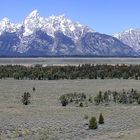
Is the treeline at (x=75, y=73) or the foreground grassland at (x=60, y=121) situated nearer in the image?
the foreground grassland at (x=60, y=121)

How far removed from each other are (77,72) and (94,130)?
64.4m

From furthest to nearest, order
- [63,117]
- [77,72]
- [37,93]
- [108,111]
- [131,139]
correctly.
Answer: [77,72] → [37,93] → [108,111] → [63,117] → [131,139]

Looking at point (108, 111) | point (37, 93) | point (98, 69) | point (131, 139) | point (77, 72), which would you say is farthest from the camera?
point (98, 69)

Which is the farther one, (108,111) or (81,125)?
(108,111)

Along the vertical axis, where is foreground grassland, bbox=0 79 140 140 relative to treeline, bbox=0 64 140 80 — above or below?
below

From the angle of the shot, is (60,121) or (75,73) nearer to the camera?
(60,121)

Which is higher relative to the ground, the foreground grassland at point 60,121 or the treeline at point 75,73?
the treeline at point 75,73

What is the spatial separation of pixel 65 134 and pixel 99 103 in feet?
55.6

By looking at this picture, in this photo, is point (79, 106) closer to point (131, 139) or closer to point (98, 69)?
point (131, 139)

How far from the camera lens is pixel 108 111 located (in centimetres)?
4106

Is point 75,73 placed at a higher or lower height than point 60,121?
higher

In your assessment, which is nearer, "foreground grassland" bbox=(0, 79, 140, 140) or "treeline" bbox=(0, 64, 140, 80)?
"foreground grassland" bbox=(0, 79, 140, 140)

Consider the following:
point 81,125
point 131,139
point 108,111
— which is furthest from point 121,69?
point 131,139

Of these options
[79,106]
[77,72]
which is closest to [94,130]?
[79,106]
